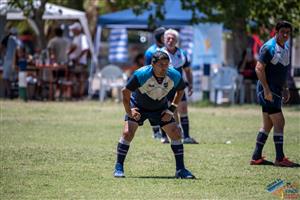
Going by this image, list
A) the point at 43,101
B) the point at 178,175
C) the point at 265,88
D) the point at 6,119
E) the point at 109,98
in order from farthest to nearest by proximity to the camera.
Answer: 1. the point at 109,98
2. the point at 43,101
3. the point at 6,119
4. the point at 265,88
5. the point at 178,175

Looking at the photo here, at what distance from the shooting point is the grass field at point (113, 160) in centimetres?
1003

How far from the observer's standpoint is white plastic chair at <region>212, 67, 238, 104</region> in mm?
27922

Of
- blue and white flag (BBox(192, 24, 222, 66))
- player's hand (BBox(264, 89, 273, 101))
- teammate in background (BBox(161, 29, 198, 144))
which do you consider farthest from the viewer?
blue and white flag (BBox(192, 24, 222, 66))

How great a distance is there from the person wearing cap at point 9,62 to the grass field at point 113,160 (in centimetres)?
545

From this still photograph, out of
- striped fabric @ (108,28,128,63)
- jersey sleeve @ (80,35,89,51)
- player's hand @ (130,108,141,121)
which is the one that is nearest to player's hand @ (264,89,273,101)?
player's hand @ (130,108,141,121)

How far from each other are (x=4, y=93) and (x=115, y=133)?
38.0 feet

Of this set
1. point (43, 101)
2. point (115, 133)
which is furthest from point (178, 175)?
point (43, 101)

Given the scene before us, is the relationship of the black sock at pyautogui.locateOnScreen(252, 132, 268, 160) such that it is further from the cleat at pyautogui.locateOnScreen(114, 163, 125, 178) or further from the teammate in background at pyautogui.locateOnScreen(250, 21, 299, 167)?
the cleat at pyautogui.locateOnScreen(114, 163, 125, 178)

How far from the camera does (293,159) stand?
44.9ft

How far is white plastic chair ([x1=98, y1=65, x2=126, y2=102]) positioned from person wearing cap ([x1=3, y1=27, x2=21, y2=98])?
2894 millimetres

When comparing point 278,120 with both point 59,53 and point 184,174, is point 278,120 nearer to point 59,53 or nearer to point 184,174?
point 184,174

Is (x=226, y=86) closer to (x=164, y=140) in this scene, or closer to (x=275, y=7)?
(x=275, y=7)

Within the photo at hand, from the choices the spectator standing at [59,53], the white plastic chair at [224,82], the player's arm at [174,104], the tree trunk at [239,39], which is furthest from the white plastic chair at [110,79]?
the player's arm at [174,104]

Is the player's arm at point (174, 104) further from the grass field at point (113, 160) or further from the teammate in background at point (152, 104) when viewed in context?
the grass field at point (113, 160)
